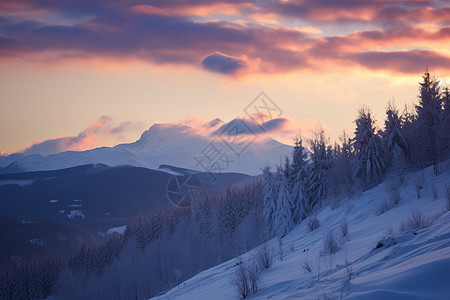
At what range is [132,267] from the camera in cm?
7575

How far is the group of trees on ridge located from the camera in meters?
41.2

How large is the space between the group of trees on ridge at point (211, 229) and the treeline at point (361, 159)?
5.2 inches

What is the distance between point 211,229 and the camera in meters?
72.3

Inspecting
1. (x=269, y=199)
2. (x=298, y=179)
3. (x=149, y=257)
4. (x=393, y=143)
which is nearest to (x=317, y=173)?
(x=298, y=179)

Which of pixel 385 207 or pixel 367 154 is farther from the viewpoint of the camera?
pixel 367 154

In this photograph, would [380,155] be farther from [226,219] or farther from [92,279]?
[92,279]

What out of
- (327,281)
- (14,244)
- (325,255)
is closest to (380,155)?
(325,255)

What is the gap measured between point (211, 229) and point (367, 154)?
42.7 metres

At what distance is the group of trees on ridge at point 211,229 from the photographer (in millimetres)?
41219

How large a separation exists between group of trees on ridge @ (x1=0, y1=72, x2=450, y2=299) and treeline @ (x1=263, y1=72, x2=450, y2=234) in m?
0.13

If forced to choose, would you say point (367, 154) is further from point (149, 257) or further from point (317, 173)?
point (149, 257)

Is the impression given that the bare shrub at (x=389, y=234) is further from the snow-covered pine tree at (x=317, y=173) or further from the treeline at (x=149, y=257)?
the treeline at (x=149, y=257)

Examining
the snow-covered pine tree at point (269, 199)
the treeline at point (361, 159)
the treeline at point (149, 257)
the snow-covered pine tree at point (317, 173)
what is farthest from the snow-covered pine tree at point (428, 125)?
the treeline at point (149, 257)

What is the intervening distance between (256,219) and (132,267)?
30.8 m
